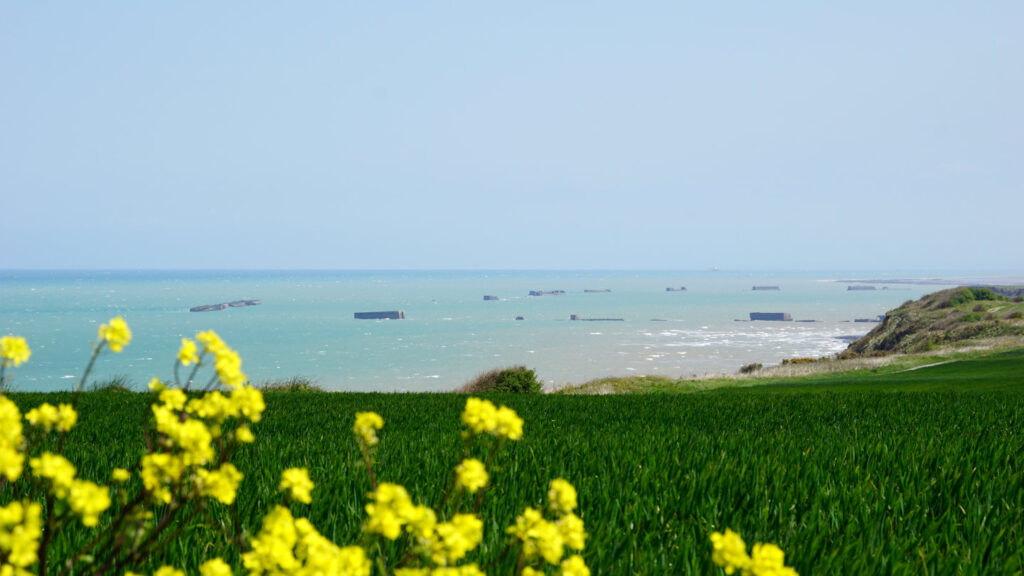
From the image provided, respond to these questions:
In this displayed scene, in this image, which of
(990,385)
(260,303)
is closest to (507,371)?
(990,385)

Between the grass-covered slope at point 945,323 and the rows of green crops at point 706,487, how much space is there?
5134 centimetres

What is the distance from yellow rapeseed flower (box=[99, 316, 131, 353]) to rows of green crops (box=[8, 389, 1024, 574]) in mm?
1311

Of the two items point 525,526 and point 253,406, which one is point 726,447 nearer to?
point 525,526

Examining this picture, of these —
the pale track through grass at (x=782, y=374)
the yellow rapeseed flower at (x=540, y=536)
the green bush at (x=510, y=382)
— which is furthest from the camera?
the pale track through grass at (x=782, y=374)

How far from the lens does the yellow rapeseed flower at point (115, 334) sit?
1717 millimetres

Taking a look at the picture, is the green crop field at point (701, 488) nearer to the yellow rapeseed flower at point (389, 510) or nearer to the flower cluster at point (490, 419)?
the flower cluster at point (490, 419)

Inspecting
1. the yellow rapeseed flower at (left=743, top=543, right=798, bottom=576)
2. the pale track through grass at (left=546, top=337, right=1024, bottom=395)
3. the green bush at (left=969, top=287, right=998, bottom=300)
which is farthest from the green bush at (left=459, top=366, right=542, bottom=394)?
the green bush at (left=969, top=287, right=998, bottom=300)

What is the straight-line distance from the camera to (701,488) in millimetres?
3996

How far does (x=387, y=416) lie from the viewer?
965 cm

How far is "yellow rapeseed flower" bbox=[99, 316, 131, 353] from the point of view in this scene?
172 centimetres

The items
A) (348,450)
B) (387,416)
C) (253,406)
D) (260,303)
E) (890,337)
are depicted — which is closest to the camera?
(253,406)

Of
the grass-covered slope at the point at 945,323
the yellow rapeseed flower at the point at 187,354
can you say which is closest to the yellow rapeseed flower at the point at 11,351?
the yellow rapeseed flower at the point at 187,354

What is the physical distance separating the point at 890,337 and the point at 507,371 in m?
48.8

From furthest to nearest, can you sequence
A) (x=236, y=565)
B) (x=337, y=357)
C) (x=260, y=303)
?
(x=260, y=303) < (x=337, y=357) < (x=236, y=565)
